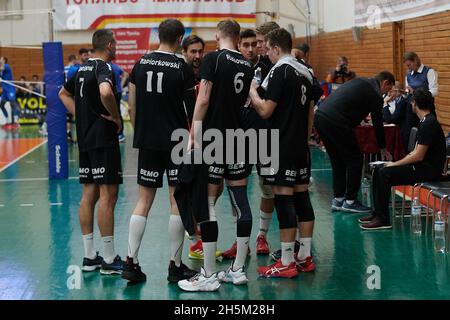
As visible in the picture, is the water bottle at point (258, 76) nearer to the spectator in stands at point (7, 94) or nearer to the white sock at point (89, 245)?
the white sock at point (89, 245)

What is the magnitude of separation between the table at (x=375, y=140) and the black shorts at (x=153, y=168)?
4.07 meters

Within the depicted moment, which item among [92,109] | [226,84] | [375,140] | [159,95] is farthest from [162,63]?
[375,140]

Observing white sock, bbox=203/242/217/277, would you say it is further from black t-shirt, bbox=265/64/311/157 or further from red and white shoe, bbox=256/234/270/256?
red and white shoe, bbox=256/234/270/256

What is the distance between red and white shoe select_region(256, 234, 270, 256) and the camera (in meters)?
6.78

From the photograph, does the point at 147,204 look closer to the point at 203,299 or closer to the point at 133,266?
the point at 133,266

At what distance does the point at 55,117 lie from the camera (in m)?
11.4

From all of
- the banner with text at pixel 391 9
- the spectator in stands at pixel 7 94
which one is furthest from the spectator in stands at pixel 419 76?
the spectator in stands at pixel 7 94

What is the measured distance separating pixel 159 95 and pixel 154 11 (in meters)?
18.1

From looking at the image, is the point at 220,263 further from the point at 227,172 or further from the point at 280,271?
the point at 227,172

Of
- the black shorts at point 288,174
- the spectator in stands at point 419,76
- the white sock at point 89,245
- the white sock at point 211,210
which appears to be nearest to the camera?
the white sock at point 211,210

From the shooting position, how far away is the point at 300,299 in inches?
212

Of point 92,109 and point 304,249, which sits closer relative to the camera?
point 92,109

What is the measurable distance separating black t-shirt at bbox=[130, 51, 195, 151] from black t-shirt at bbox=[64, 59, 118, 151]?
37 centimetres

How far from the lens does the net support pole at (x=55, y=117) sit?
1135cm
